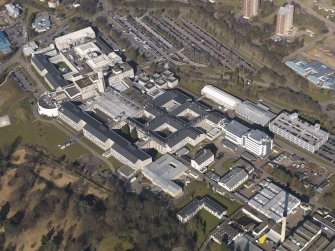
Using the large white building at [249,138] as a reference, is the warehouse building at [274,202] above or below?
below

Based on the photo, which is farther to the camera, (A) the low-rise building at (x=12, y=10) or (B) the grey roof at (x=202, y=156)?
(A) the low-rise building at (x=12, y=10)

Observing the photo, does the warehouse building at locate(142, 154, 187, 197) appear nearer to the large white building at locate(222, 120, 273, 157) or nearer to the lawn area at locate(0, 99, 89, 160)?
the large white building at locate(222, 120, 273, 157)

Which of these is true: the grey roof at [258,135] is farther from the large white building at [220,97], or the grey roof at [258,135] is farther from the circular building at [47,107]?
the circular building at [47,107]

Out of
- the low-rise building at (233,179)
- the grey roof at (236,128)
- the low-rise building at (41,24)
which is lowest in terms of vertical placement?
the low-rise building at (233,179)

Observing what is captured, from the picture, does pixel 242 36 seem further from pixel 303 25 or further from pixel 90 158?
pixel 90 158

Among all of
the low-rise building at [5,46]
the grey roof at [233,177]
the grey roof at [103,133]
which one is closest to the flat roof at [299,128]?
the grey roof at [233,177]

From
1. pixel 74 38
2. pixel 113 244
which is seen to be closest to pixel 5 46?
pixel 74 38

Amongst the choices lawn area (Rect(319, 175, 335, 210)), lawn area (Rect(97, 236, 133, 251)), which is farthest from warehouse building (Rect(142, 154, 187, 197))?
lawn area (Rect(319, 175, 335, 210))

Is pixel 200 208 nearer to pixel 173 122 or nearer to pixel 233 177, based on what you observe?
pixel 233 177

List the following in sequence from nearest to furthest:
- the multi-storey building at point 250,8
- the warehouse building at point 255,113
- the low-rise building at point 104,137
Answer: the low-rise building at point 104,137 < the warehouse building at point 255,113 < the multi-storey building at point 250,8
